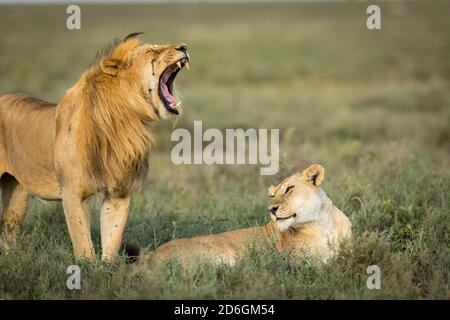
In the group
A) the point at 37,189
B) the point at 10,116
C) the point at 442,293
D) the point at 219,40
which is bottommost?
the point at 442,293

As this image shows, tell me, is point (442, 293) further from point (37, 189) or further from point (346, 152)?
point (346, 152)

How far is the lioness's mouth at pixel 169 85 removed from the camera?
18.1ft

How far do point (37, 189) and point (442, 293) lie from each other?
3.10 metres

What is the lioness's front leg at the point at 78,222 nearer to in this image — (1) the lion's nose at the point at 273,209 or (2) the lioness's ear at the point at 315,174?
(1) the lion's nose at the point at 273,209

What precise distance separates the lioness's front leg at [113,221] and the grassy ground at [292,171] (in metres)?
0.27

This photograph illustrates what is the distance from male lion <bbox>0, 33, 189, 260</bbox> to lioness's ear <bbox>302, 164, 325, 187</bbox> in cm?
108

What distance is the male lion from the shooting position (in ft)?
17.9

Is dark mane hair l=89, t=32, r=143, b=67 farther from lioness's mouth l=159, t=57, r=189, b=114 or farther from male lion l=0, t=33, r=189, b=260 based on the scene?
lioness's mouth l=159, t=57, r=189, b=114

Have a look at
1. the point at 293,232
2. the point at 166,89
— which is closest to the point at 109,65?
the point at 166,89

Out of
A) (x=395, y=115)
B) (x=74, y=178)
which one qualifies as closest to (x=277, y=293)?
(x=74, y=178)

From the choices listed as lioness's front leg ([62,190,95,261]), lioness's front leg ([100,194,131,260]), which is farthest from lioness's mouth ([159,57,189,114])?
lioness's front leg ([62,190,95,261])

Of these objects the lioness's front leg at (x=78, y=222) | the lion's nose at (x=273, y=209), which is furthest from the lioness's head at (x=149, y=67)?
the lion's nose at (x=273, y=209)

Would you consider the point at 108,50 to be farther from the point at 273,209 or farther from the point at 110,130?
the point at 273,209

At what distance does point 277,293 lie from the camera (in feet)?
16.5
